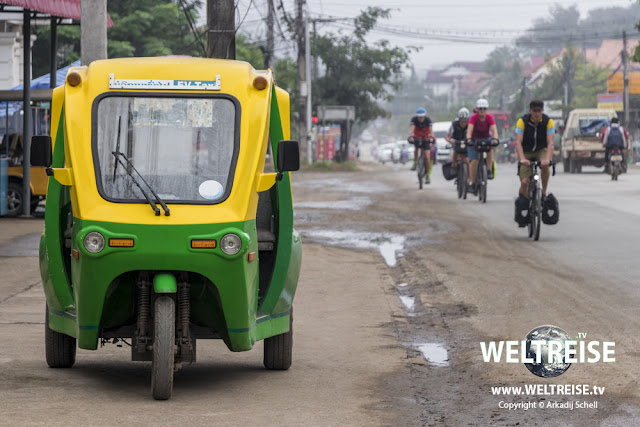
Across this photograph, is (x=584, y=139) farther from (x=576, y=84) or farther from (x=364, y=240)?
(x=576, y=84)

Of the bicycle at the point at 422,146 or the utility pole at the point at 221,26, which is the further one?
the bicycle at the point at 422,146

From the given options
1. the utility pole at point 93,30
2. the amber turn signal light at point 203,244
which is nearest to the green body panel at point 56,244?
the amber turn signal light at point 203,244

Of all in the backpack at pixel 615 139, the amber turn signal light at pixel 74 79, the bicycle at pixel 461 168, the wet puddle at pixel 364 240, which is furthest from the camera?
the backpack at pixel 615 139

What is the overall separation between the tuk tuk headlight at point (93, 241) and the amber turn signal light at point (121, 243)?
60 millimetres

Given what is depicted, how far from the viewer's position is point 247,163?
723 centimetres

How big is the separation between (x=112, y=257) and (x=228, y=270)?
642mm

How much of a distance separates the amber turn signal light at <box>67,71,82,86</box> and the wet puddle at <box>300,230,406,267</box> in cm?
799

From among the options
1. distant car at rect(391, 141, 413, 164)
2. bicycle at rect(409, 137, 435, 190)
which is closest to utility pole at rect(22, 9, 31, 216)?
bicycle at rect(409, 137, 435, 190)

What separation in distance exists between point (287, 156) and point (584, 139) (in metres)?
36.0

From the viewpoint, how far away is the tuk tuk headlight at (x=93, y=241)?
270 inches

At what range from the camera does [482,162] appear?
23.9 metres

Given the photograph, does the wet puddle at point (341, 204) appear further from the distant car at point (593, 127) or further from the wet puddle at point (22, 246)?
the distant car at point (593, 127)

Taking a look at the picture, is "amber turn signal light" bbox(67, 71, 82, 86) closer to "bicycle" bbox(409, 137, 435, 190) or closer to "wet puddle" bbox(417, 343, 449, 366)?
"wet puddle" bbox(417, 343, 449, 366)

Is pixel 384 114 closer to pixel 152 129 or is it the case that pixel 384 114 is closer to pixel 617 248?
pixel 617 248
